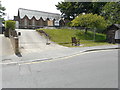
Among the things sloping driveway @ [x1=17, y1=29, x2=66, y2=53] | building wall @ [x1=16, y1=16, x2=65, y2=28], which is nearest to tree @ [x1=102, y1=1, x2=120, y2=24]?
sloping driveway @ [x1=17, y1=29, x2=66, y2=53]

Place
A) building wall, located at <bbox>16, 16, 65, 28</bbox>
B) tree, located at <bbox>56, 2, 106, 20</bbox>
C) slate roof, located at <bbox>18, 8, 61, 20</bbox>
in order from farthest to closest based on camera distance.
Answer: slate roof, located at <bbox>18, 8, 61, 20</bbox>, building wall, located at <bbox>16, 16, 65, 28</bbox>, tree, located at <bbox>56, 2, 106, 20</bbox>

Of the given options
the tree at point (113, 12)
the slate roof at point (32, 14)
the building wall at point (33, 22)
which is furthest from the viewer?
the slate roof at point (32, 14)

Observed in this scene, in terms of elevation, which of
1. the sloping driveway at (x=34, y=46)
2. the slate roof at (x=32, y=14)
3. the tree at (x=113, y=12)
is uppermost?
the slate roof at (x=32, y=14)

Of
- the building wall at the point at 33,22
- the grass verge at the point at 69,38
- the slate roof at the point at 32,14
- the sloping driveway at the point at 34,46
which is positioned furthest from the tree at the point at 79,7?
the sloping driveway at the point at 34,46

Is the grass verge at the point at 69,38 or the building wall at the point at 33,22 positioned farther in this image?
the building wall at the point at 33,22

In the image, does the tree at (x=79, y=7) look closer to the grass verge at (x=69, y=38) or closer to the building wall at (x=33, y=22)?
the building wall at (x=33, y=22)

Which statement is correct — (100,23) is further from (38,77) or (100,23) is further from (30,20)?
(30,20)

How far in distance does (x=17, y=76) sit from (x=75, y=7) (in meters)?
35.6

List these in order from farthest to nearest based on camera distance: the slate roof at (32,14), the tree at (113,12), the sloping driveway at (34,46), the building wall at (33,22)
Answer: the slate roof at (32,14) → the building wall at (33,22) → the tree at (113,12) → the sloping driveway at (34,46)

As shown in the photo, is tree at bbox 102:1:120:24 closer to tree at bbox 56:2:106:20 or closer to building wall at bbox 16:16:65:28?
tree at bbox 56:2:106:20

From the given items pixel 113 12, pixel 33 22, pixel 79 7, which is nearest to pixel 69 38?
pixel 113 12

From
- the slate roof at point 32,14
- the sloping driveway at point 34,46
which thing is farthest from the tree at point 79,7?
the sloping driveway at point 34,46

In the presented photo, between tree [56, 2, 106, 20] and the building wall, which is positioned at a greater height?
tree [56, 2, 106, 20]

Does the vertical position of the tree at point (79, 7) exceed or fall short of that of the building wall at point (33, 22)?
it exceeds it
